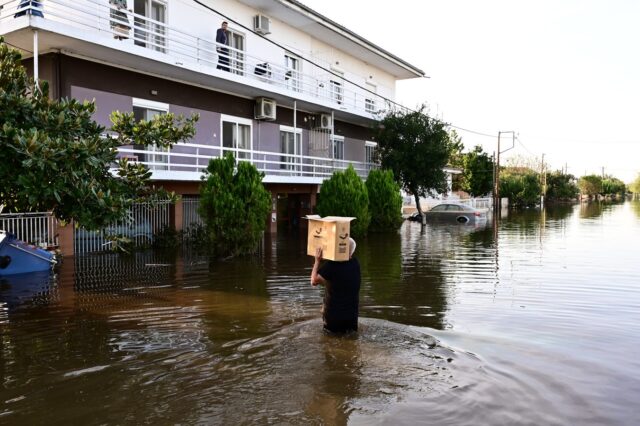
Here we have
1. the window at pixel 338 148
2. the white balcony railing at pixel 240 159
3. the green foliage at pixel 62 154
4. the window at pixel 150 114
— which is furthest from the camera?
the window at pixel 338 148

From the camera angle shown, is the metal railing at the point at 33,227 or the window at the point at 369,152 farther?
the window at the point at 369,152

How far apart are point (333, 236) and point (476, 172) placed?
53145mm

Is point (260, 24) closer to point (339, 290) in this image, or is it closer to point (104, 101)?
point (104, 101)

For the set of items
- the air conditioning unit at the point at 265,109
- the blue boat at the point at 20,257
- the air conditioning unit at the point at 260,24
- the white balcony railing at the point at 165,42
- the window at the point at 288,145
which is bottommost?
the blue boat at the point at 20,257

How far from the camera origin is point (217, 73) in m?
18.9

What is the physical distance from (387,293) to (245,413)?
20.7 ft

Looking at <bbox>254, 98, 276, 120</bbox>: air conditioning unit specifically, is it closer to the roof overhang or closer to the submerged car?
the roof overhang

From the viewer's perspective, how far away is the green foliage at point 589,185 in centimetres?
10569

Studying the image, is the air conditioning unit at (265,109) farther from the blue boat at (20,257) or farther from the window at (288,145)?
the blue boat at (20,257)

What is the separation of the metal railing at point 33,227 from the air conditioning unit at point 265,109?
33.5 ft

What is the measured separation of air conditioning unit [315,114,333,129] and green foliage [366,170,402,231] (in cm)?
349

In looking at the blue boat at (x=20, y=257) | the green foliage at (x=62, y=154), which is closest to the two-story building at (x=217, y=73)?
the green foliage at (x=62, y=154)

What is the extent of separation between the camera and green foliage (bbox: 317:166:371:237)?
868 inches

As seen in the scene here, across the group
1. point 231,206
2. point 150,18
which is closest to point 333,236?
point 231,206
